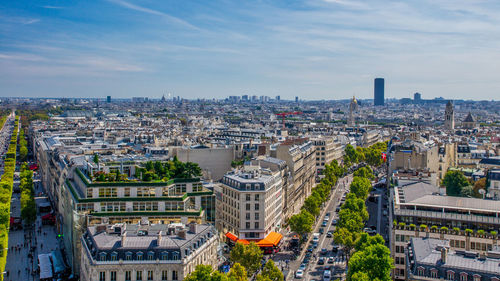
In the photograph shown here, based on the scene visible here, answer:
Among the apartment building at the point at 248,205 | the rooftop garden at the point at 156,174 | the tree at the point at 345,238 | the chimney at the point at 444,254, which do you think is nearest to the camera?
the chimney at the point at 444,254

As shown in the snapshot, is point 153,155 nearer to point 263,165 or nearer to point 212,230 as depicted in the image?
point 263,165

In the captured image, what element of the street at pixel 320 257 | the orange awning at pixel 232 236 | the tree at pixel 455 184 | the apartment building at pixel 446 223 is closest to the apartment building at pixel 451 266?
the apartment building at pixel 446 223

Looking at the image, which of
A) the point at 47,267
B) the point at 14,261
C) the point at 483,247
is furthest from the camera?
the point at 14,261

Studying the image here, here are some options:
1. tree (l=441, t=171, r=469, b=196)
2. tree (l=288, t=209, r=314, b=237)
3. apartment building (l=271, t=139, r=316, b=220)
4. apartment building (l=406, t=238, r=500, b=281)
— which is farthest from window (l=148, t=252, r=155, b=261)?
tree (l=441, t=171, r=469, b=196)

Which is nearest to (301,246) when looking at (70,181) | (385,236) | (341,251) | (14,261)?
(341,251)

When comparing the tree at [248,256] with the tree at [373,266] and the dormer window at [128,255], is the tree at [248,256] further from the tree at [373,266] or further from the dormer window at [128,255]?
the dormer window at [128,255]
